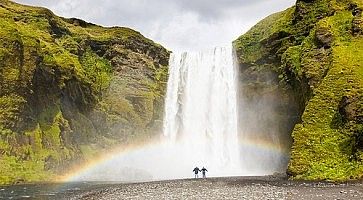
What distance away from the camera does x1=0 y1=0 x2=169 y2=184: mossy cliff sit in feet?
200

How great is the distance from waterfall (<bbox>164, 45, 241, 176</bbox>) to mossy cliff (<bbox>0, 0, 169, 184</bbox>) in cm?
549

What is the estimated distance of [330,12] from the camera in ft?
185

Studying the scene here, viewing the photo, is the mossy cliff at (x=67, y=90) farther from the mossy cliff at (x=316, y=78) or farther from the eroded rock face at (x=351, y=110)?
the eroded rock face at (x=351, y=110)

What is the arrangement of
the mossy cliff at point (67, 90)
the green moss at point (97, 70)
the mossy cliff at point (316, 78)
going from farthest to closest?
the green moss at point (97, 70) < the mossy cliff at point (67, 90) < the mossy cliff at point (316, 78)

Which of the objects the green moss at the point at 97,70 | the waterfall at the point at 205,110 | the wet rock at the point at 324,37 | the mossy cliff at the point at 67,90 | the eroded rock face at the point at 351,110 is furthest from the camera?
the green moss at the point at 97,70

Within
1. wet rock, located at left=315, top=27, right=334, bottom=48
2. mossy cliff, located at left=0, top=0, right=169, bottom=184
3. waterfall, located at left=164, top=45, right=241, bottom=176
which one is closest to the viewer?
wet rock, located at left=315, top=27, right=334, bottom=48

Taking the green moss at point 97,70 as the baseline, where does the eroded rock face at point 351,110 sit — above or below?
below

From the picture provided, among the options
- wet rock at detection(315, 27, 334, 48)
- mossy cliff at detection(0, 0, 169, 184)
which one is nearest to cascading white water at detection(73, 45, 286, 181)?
mossy cliff at detection(0, 0, 169, 184)

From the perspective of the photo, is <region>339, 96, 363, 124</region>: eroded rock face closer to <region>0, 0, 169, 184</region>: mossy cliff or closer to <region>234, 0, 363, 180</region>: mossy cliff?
<region>234, 0, 363, 180</region>: mossy cliff

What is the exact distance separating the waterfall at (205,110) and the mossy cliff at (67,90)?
216 inches

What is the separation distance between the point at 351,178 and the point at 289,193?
10.2 metres

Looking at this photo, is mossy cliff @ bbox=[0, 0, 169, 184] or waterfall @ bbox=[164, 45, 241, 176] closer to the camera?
mossy cliff @ bbox=[0, 0, 169, 184]

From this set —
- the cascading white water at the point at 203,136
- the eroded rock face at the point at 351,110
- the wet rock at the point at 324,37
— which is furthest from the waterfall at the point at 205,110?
the eroded rock face at the point at 351,110

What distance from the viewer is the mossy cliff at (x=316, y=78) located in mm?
38156
